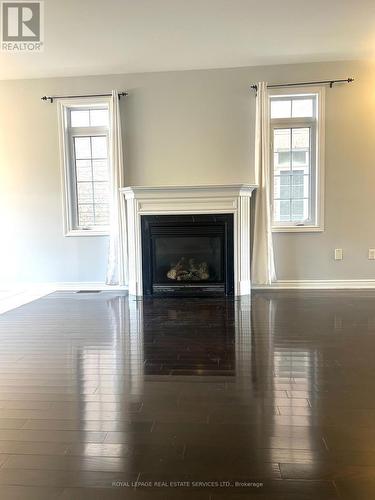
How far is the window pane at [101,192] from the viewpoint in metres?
5.39

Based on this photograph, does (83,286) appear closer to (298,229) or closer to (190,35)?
(298,229)

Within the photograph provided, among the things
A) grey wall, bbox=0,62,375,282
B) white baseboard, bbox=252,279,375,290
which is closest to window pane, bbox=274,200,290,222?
grey wall, bbox=0,62,375,282

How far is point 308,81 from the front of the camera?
4926 millimetres

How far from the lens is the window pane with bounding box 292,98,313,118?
5.06 meters

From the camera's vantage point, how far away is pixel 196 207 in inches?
193

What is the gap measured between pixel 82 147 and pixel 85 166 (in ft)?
0.85

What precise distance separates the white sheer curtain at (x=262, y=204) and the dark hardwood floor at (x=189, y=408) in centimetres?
131

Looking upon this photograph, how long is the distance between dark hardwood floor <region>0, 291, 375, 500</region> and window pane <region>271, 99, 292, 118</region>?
2.69 meters

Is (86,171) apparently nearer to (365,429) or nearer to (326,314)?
(326,314)

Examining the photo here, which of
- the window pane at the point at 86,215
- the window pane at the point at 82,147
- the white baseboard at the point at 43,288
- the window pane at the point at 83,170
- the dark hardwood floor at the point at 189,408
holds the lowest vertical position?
the dark hardwood floor at the point at 189,408

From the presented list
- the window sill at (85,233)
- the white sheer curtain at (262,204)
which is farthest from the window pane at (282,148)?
the window sill at (85,233)

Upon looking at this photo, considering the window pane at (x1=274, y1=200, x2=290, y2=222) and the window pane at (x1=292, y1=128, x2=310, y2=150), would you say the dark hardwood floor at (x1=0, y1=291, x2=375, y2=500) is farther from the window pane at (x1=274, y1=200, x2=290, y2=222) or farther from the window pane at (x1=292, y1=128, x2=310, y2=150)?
the window pane at (x1=292, y1=128, x2=310, y2=150)

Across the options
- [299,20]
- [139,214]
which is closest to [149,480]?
[139,214]

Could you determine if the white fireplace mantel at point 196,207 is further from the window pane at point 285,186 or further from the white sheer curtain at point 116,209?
the window pane at point 285,186
